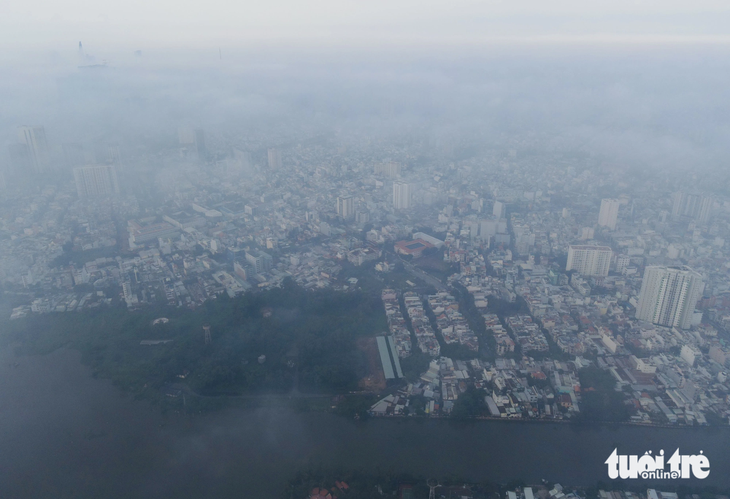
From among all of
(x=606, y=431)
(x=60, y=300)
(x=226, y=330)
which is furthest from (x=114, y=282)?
(x=606, y=431)

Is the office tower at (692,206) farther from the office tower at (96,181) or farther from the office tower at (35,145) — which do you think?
the office tower at (35,145)

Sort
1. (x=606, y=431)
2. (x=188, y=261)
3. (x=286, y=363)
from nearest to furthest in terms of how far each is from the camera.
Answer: (x=606, y=431) → (x=286, y=363) → (x=188, y=261)

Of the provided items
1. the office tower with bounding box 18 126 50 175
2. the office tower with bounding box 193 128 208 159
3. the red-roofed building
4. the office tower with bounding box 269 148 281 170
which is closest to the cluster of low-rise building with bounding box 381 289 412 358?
the red-roofed building

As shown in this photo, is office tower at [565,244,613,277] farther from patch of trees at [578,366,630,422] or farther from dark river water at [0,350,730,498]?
dark river water at [0,350,730,498]

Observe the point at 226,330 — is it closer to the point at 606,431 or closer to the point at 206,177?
the point at 606,431

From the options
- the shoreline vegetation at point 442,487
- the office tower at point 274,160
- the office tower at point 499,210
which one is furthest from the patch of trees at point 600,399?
the office tower at point 274,160

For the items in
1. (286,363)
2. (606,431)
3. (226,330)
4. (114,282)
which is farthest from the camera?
(114,282)

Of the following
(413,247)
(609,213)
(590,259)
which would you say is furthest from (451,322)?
(609,213)
